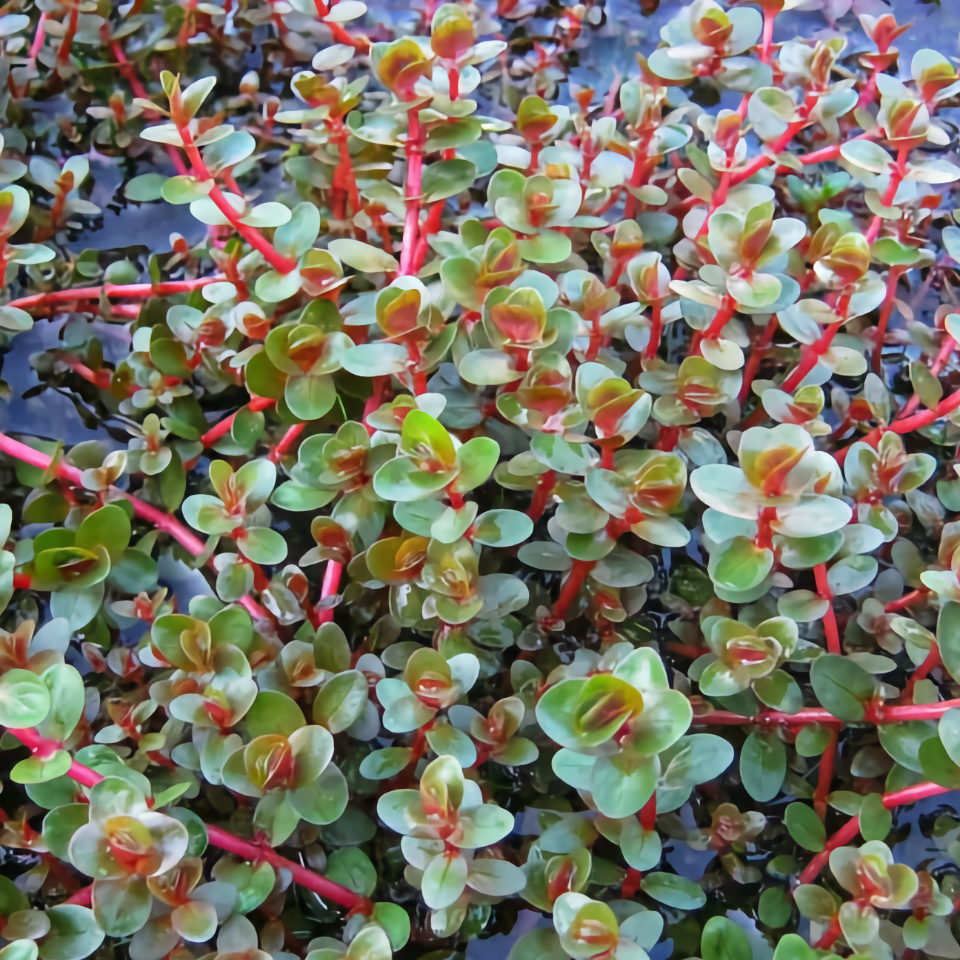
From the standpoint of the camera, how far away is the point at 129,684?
78 centimetres

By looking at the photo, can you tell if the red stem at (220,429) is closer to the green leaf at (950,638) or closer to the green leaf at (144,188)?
the green leaf at (144,188)

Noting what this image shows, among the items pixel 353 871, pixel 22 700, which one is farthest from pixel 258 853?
pixel 22 700

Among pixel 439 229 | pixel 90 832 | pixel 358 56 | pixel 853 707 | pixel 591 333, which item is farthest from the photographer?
pixel 358 56

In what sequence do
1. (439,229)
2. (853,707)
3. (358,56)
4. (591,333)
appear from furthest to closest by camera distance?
(358,56), (439,229), (591,333), (853,707)

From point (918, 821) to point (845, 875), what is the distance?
14 centimetres

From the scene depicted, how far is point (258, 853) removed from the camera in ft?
2.16

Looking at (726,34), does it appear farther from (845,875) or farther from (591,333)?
(845,875)

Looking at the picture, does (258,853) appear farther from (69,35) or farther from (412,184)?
(69,35)

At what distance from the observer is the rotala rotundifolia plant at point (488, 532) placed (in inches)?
24.9

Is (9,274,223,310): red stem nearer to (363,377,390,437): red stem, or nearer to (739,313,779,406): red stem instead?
(363,377,390,437): red stem

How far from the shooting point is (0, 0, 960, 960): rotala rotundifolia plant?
0.63 meters

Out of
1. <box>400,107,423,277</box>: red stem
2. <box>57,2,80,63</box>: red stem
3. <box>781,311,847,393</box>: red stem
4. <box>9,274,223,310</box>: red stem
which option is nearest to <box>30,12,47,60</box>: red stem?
<box>57,2,80,63</box>: red stem

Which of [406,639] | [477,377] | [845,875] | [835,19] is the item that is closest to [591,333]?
[477,377]

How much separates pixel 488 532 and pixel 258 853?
1.07 ft
